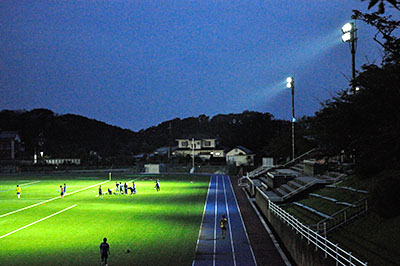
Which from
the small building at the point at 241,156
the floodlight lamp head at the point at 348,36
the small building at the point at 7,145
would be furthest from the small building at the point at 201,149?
the floodlight lamp head at the point at 348,36

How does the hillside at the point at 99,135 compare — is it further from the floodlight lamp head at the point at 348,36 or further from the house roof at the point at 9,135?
the floodlight lamp head at the point at 348,36

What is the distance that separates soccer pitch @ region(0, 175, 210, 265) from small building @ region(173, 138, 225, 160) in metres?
72.0

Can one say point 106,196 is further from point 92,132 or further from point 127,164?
point 92,132

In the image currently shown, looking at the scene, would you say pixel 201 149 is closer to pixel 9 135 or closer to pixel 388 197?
pixel 9 135

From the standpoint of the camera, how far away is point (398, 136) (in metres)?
16.3

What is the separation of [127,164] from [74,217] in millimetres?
75770

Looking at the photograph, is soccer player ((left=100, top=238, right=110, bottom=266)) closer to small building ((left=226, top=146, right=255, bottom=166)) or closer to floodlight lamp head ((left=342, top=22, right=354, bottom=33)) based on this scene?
floodlight lamp head ((left=342, top=22, right=354, bottom=33))

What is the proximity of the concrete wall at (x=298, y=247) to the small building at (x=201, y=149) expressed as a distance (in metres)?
89.4

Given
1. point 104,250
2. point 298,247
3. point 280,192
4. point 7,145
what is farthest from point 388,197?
point 7,145

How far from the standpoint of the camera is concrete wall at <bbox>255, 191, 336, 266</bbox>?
13156 mm

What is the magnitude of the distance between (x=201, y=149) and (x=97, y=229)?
91778mm

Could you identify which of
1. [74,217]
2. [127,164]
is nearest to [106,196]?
[74,217]

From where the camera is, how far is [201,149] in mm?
117062

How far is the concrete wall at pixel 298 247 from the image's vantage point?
1316 centimetres
